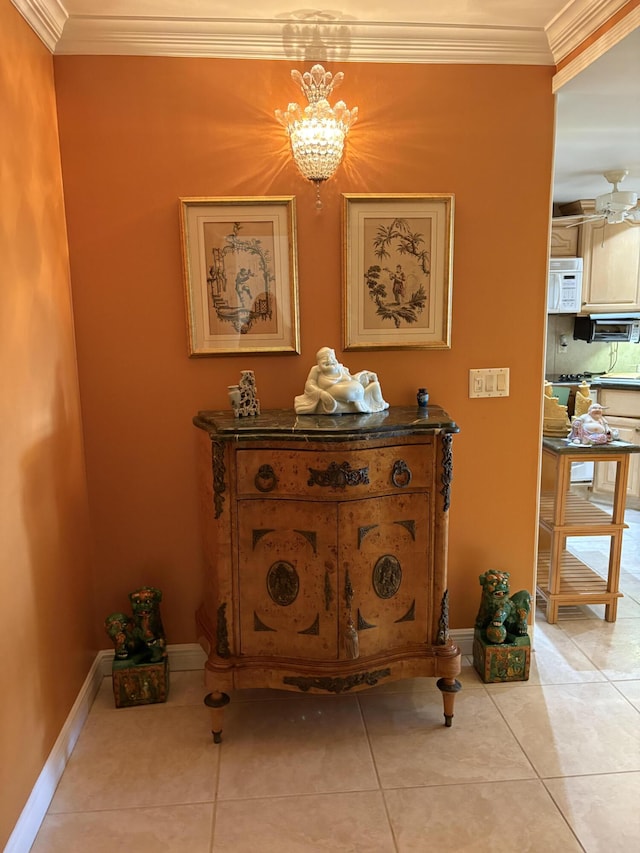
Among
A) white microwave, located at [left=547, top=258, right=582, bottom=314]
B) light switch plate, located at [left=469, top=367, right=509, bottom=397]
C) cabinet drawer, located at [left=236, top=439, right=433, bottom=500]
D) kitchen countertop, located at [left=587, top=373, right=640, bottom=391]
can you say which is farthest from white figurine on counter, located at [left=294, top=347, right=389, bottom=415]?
white microwave, located at [left=547, top=258, right=582, bottom=314]

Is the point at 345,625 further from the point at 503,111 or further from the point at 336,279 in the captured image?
the point at 503,111

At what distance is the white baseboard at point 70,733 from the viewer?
64.0 inches

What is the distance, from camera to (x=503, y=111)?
7.39ft

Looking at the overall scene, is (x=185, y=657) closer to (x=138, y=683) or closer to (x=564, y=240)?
(x=138, y=683)

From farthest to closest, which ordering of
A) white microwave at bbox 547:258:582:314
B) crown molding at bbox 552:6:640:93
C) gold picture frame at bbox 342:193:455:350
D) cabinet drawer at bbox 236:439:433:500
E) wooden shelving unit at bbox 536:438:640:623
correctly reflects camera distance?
white microwave at bbox 547:258:582:314, wooden shelving unit at bbox 536:438:640:623, gold picture frame at bbox 342:193:455:350, cabinet drawer at bbox 236:439:433:500, crown molding at bbox 552:6:640:93

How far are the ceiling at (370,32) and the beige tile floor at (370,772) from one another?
201cm

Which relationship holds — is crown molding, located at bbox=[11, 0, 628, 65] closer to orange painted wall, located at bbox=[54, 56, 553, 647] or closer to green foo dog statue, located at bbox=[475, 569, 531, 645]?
orange painted wall, located at bbox=[54, 56, 553, 647]

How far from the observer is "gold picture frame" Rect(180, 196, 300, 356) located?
221 cm

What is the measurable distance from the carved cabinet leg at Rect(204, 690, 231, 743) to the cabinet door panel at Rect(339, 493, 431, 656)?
0.50m

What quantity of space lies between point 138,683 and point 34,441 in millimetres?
1025

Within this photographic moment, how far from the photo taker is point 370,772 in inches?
75.3

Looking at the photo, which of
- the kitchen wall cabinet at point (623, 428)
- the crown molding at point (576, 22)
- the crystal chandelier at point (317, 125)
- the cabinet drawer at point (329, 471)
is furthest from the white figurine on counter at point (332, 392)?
the kitchen wall cabinet at point (623, 428)

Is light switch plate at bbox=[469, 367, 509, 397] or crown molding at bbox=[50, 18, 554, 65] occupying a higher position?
crown molding at bbox=[50, 18, 554, 65]

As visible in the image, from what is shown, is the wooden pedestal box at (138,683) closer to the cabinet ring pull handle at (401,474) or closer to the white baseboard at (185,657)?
the white baseboard at (185,657)
